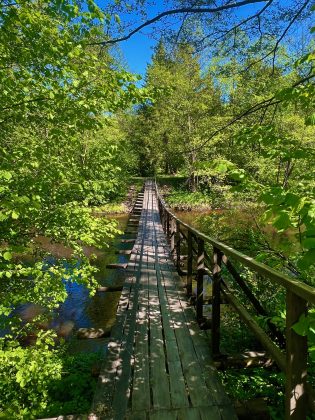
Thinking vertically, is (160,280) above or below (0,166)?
below

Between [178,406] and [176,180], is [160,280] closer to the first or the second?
[178,406]

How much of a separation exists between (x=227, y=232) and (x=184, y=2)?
5192mm

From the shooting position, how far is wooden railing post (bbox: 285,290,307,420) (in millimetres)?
1765

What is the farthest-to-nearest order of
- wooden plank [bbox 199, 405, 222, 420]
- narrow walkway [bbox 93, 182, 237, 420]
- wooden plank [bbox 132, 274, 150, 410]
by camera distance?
wooden plank [bbox 132, 274, 150, 410], narrow walkway [bbox 93, 182, 237, 420], wooden plank [bbox 199, 405, 222, 420]

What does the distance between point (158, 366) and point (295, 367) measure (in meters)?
1.86

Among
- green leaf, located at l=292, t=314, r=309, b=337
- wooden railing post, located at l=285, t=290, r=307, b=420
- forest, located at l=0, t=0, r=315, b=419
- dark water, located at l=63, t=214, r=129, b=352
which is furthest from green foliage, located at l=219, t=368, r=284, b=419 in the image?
dark water, located at l=63, t=214, r=129, b=352

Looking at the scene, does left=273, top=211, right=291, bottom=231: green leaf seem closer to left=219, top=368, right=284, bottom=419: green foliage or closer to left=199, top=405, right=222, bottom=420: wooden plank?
left=199, top=405, right=222, bottom=420: wooden plank

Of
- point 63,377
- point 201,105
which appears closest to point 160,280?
point 63,377

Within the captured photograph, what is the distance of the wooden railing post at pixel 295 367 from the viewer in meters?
1.76

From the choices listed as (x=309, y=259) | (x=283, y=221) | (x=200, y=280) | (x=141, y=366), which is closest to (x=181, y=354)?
(x=141, y=366)

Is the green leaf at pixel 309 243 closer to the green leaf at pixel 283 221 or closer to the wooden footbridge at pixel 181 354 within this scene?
the wooden footbridge at pixel 181 354

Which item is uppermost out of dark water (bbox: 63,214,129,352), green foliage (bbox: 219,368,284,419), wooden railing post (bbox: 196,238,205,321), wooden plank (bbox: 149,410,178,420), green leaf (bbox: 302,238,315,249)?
green leaf (bbox: 302,238,315,249)

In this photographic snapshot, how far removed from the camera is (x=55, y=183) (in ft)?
15.0

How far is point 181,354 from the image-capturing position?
11.5 ft
